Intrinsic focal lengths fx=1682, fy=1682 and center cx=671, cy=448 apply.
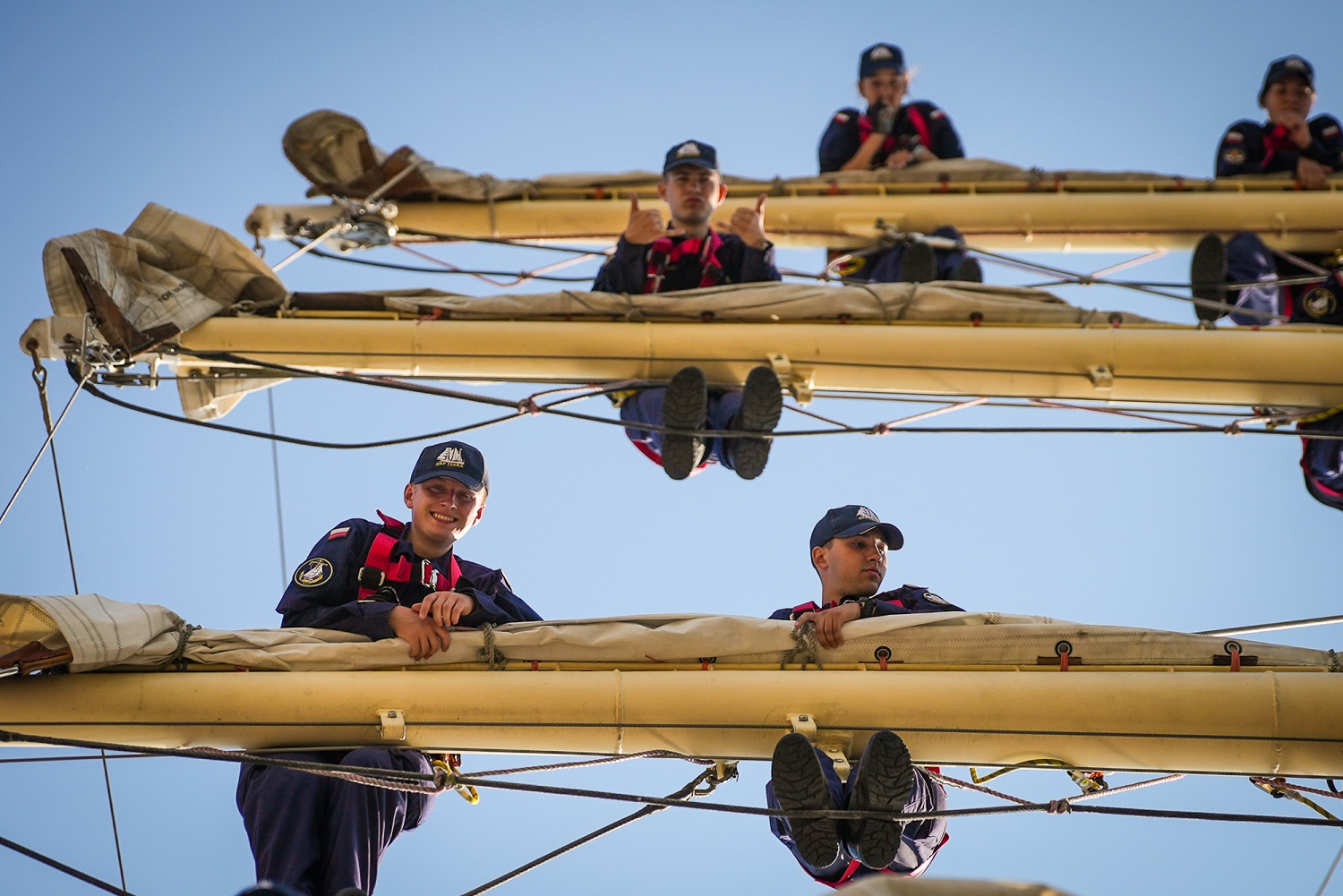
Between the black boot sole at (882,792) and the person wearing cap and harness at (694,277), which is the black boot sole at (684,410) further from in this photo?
the black boot sole at (882,792)

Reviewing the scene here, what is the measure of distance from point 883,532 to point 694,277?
5.50 ft

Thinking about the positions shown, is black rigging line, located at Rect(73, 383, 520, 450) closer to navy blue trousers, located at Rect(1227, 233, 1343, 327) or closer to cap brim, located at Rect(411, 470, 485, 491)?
cap brim, located at Rect(411, 470, 485, 491)

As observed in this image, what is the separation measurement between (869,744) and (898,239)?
4.62 m

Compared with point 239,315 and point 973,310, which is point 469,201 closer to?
point 239,315

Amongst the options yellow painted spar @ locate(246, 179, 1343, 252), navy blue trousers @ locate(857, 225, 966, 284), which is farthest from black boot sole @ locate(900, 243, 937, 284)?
yellow painted spar @ locate(246, 179, 1343, 252)

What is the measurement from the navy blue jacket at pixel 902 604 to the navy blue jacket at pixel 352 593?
92 centimetres

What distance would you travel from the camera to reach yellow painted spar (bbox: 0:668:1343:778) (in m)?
5.04

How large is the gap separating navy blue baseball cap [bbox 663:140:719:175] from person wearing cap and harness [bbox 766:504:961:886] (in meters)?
2.47

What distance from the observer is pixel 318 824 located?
182 inches

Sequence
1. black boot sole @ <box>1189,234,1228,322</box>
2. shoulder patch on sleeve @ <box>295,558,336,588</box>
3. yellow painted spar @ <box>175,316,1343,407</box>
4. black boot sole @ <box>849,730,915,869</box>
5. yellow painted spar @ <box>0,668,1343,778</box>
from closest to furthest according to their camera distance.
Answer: black boot sole @ <box>849,730,915,869</box> < yellow painted spar @ <box>0,668,1343,778</box> < shoulder patch on sleeve @ <box>295,558,336,588</box> < yellow painted spar @ <box>175,316,1343,407</box> < black boot sole @ <box>1189,234,1228,322</box>

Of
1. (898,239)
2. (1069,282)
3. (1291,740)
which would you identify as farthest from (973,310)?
(1291,740)

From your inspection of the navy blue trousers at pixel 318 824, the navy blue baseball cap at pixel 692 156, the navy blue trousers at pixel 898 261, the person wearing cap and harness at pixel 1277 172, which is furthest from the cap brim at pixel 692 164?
the navy blue trousers at pixel 318 824

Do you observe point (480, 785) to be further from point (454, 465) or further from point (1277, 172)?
point (1277, 172)

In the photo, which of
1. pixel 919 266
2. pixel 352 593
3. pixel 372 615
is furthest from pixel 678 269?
pixel 372 615
